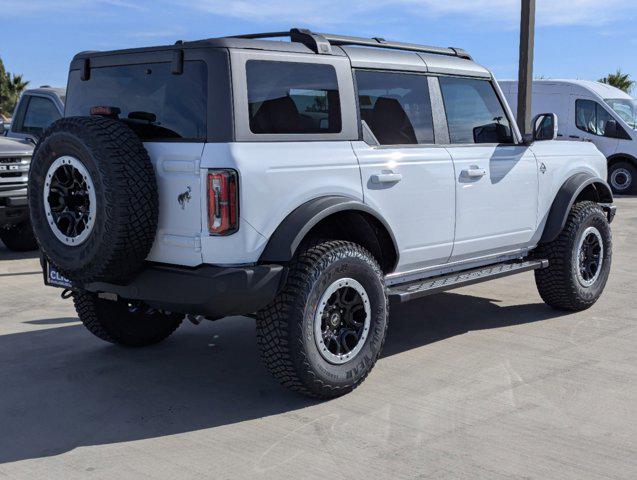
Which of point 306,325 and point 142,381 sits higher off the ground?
point 306,325

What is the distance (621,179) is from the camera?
62.9ft

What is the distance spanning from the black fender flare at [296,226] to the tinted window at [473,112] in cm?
154

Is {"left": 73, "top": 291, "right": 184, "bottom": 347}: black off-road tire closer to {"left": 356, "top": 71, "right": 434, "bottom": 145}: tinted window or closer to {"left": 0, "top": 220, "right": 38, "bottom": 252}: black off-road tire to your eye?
{"left": 356, "top": 71, "right": 434, "bottom": 145}: tinted window

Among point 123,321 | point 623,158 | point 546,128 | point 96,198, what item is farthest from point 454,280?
point 623,158

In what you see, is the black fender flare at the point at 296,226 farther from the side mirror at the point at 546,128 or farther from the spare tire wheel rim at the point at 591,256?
the spare tire wheel rim at the point at 591,256

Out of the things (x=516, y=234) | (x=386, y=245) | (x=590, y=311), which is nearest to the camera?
(x=386, y=245)

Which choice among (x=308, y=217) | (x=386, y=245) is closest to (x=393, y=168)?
(x=386, y=245)

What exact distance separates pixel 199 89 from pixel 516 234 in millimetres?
2904

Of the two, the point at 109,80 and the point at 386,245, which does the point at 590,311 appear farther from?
the point at 109,80

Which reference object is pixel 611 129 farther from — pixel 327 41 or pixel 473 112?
pixel 327 41

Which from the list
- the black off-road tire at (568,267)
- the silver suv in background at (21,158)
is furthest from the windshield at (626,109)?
the black off-road tire at (568,267)

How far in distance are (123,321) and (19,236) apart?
17.8 ft

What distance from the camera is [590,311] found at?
6.89 meters

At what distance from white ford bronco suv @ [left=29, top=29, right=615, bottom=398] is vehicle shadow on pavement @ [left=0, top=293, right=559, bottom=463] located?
0.99 feet
